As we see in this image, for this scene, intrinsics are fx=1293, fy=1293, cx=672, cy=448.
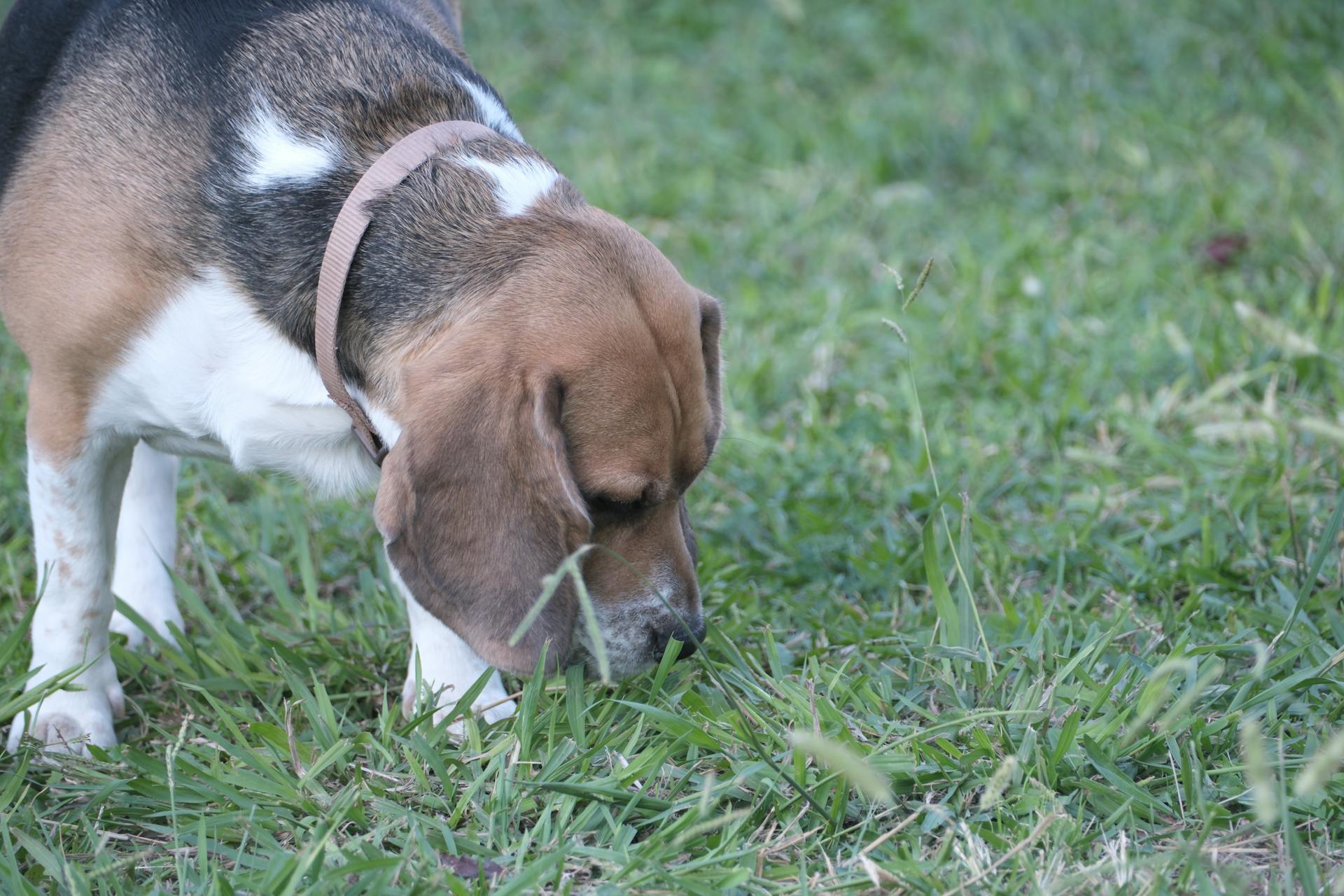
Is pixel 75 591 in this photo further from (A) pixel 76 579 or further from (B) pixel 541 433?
(B) pixel 541 433

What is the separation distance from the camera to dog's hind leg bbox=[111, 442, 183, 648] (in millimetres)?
3789

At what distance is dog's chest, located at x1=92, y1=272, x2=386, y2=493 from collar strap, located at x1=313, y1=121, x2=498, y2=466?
70 millimetres

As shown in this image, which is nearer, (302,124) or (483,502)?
(483,502)

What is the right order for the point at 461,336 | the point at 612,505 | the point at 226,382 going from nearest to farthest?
the point at 461,336 → the point at 612,505 → the point at 226,382

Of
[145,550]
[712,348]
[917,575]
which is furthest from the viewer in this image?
[145,550]

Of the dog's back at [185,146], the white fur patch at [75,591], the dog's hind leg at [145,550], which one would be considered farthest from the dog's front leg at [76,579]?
the dog's hind leg at [145,550]

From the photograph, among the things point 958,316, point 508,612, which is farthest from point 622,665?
point 958,316

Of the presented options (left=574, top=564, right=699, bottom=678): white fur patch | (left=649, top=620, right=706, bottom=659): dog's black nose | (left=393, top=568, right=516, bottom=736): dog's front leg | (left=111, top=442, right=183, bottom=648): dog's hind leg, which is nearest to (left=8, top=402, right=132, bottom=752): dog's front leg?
(left=111, top=442, right=183, bottom=648): dog's hind leg

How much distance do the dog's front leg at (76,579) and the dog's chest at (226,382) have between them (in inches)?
8.9

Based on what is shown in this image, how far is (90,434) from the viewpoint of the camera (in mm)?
3088

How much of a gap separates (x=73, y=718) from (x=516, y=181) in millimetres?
1717

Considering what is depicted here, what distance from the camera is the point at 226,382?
2930mm

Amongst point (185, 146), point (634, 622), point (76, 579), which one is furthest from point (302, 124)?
point (634, 622)

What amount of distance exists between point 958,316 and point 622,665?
281 centimetres
